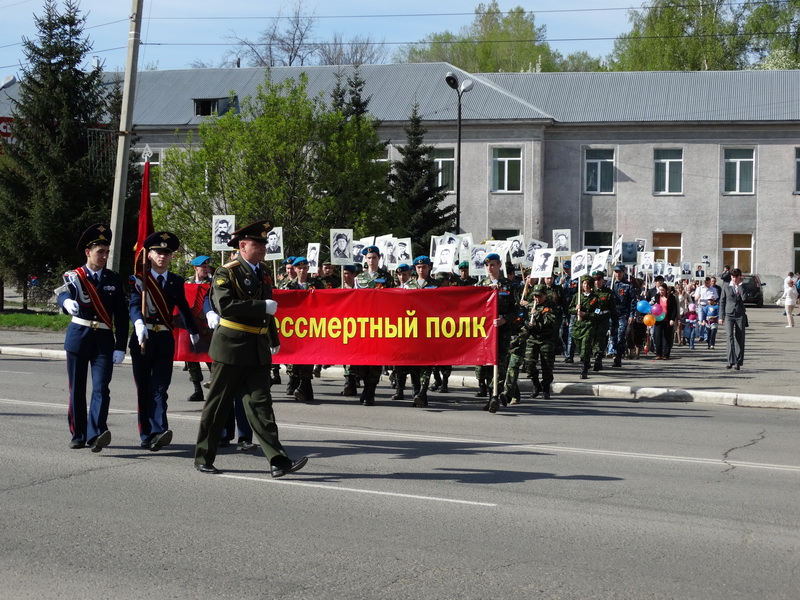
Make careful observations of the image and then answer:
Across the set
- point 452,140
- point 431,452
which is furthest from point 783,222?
point 431,452

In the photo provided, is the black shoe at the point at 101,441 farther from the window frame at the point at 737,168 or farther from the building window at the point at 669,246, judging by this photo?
the window frame at the point at 737,168

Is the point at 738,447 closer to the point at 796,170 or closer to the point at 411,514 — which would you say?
the point at 411,514

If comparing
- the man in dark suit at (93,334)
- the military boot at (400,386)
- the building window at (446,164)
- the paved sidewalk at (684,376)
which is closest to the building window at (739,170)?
the building window at (446,164)

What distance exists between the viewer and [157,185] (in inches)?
1208

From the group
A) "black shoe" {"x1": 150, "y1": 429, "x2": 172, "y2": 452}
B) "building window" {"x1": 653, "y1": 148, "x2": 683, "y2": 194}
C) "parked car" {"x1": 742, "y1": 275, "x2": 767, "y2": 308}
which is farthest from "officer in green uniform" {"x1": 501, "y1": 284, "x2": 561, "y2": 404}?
"building window" {"x1": 653, "y1": 148, "x2": 683, "y2": 194}

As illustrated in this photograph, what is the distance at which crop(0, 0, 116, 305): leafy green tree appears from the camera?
3403 centimetres

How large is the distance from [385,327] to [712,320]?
14744 millimetres

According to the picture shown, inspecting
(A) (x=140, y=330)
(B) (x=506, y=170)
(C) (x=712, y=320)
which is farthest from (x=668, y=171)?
(A) (x=140, y=330)

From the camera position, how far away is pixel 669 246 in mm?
51281

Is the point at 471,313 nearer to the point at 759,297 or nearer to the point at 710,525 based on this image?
the point at 710,525

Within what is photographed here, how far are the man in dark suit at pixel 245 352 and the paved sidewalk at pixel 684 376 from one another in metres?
8.70

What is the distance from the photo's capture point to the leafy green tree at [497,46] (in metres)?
77.8

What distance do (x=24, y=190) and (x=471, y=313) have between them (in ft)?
82.4

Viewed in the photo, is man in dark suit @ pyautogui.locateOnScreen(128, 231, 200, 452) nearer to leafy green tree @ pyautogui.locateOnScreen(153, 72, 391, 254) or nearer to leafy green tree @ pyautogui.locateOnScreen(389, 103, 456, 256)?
leafy green tree @ pyautogui.locateOnScreen(153, 72, 391, 254)
